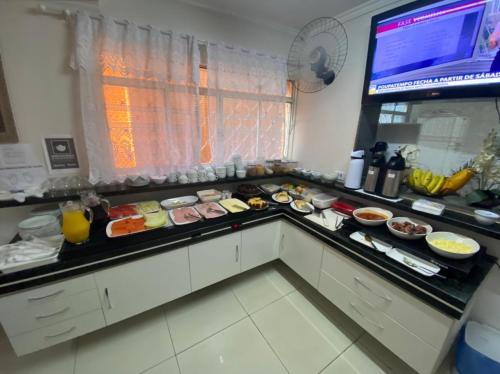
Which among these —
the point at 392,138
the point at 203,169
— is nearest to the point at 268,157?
the point at 203,169

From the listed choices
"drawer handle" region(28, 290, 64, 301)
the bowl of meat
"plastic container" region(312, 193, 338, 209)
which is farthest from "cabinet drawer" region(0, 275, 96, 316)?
the bowl of meat

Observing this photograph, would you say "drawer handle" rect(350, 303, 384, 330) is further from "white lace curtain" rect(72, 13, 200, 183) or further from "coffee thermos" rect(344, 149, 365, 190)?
"white lace curtain" rect(72, 13, 200, 183)

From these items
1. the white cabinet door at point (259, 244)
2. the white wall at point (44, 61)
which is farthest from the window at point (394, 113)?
the white wall at point (44, 61)

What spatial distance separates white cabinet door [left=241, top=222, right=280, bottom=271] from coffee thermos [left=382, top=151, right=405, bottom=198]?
862mm

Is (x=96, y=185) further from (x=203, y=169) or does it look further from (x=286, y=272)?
(x=286, y=272)

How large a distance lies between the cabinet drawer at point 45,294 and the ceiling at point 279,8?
1.97 m

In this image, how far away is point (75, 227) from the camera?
1062 mm

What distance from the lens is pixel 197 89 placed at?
158cm

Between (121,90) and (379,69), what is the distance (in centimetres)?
184

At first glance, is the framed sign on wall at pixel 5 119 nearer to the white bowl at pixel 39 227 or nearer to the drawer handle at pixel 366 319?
the white bowl at pixel 39 227

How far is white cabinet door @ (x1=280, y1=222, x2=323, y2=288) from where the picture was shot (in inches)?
57.0

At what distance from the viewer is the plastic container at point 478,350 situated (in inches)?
38.7

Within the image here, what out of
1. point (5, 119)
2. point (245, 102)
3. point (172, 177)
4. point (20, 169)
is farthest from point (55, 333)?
point (245, 102)

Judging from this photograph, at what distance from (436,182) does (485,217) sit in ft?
1.11
